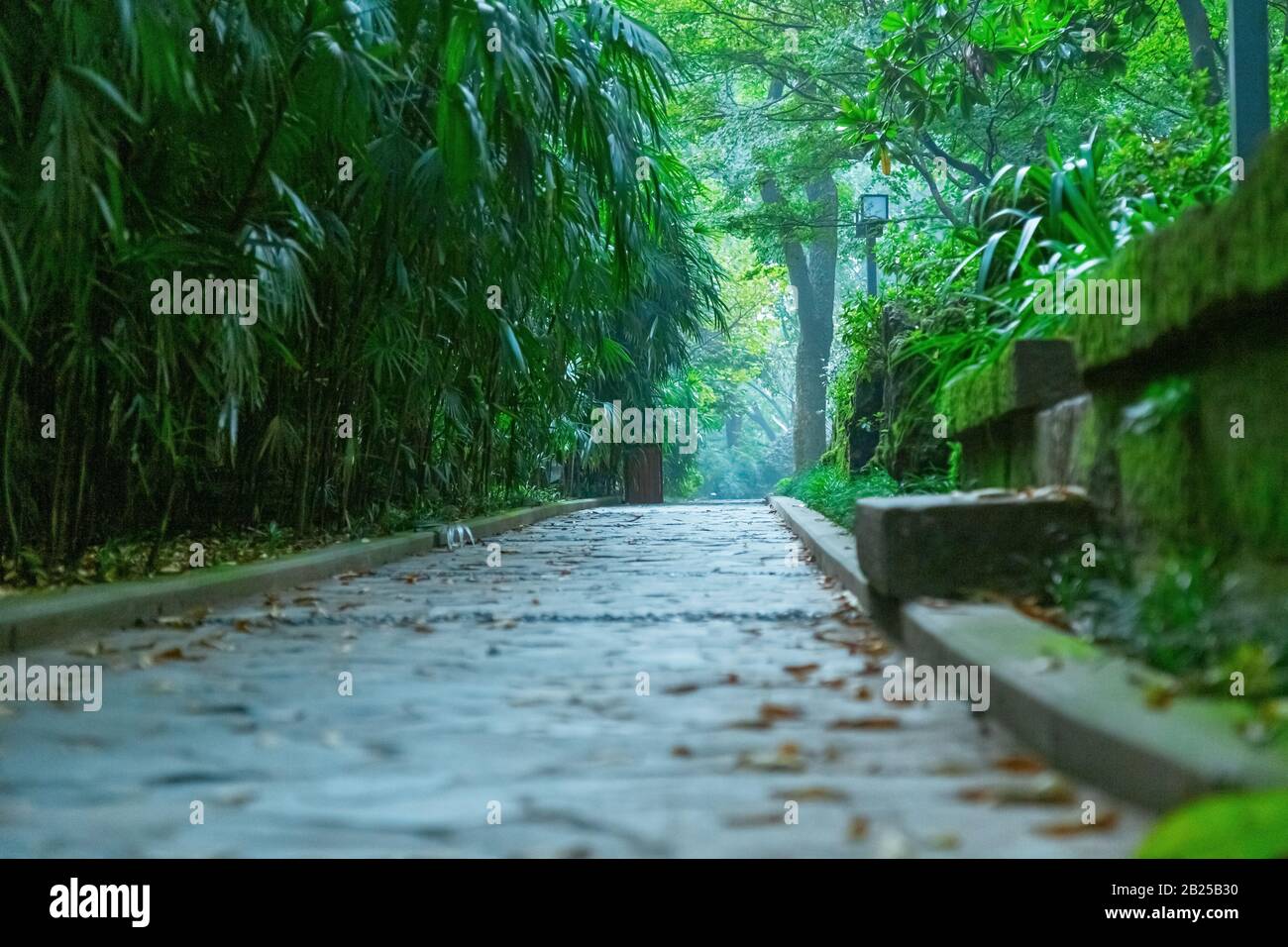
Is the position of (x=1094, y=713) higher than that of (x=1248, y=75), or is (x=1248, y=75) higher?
(x=1248, y=75)

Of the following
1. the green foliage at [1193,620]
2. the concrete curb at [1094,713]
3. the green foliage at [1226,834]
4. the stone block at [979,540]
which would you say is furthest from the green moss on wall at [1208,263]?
the green foliage at [1226,834]

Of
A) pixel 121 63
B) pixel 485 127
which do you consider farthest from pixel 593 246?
pixel 121 63

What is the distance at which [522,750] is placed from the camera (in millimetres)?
2998

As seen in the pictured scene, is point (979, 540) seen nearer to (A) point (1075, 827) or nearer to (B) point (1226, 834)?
(A) point (1075, 827)

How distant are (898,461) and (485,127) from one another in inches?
141

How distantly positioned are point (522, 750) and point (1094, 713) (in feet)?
4.21

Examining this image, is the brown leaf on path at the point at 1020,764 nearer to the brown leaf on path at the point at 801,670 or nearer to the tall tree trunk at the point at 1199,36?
the brown leaf on path at the point at 801,670

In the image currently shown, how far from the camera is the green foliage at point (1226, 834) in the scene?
1275 millimetres

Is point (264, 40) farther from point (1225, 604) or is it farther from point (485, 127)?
point (1225, 604)

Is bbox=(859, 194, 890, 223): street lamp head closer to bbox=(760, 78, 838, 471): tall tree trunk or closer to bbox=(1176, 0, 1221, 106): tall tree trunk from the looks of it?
bbox=(1176, 0, 1221, 106): tall tree trunk

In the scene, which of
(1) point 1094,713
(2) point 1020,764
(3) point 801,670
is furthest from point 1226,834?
(3) point 801,670

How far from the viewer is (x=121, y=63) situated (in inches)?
204

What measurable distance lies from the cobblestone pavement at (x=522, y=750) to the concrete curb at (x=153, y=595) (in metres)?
0.16

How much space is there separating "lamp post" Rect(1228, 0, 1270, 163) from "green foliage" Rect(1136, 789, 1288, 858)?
5.45 meters
